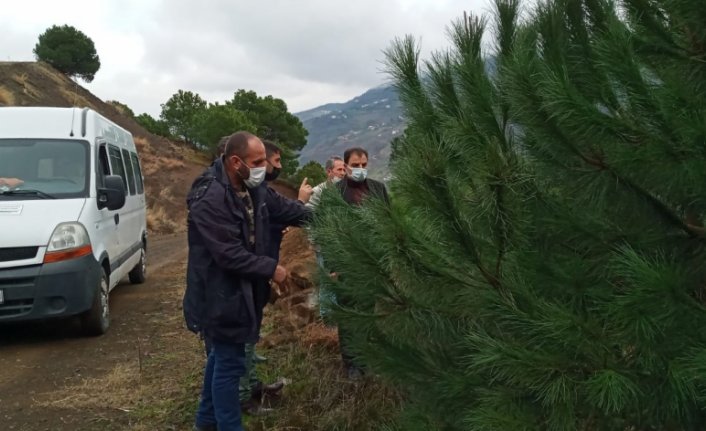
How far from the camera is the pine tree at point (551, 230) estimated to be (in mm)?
1589

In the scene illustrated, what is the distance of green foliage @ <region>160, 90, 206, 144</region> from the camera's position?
4584 cm

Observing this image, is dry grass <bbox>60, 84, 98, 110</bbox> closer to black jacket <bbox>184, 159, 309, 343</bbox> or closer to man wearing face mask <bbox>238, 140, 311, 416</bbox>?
man wearing face mask <bbox>238, 140, 311, 416</bbox>

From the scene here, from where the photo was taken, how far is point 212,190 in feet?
10.5

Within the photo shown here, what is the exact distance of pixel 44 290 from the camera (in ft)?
18.1

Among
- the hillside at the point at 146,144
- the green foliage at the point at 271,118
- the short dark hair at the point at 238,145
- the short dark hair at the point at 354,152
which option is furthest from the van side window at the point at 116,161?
the green foliage at the point at 271,118

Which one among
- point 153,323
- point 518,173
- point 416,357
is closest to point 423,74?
point 518,173

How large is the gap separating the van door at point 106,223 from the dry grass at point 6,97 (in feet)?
91.7

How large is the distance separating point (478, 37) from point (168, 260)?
1161 centimetres

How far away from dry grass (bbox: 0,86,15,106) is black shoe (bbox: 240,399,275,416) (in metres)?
31.8

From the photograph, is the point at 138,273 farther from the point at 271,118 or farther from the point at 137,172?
the point at 271,118

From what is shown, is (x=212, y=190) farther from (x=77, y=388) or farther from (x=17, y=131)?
(x=17, y=131)

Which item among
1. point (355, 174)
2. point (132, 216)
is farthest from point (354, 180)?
point (132, 216)

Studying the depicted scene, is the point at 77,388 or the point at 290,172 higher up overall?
the point at 290,172

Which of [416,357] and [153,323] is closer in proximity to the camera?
[416,357]
